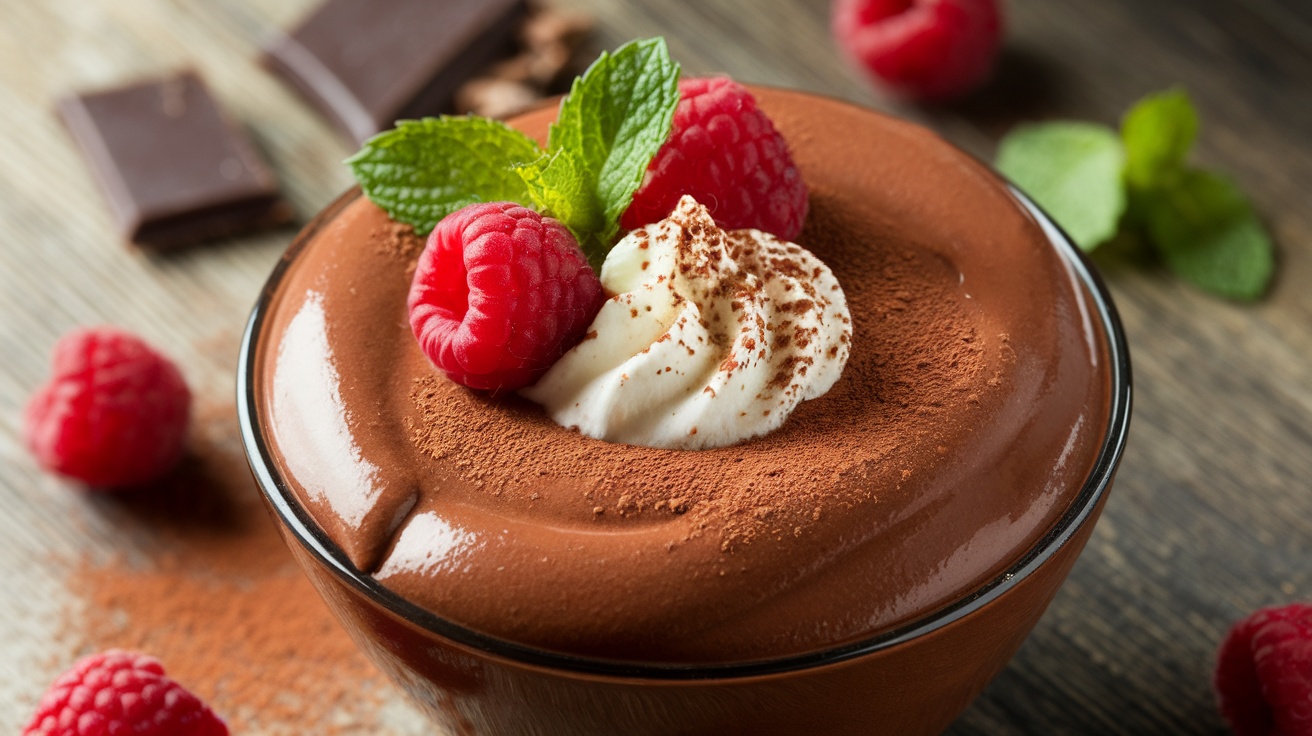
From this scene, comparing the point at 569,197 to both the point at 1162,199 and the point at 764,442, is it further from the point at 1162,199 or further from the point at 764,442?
the point at 1162,199

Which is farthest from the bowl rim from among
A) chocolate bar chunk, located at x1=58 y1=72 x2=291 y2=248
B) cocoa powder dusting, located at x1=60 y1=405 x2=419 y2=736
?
chocolate bar chunk, located at x1=58 y1=72 x2=291 y2=248

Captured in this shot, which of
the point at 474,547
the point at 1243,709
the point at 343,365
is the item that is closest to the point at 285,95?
the point at 343,365

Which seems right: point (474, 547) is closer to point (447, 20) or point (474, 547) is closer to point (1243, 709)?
point (1243, 709)

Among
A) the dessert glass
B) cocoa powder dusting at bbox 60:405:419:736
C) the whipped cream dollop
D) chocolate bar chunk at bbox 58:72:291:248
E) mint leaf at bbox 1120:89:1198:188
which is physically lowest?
cocoa powder dusting at bbox 60:405:419:736

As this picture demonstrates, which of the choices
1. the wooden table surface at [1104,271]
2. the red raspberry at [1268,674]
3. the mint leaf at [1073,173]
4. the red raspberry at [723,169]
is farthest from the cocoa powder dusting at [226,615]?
the mint leaf at [1073,173]

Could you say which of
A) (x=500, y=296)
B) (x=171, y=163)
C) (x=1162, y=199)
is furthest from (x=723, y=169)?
(x=171, y=163)

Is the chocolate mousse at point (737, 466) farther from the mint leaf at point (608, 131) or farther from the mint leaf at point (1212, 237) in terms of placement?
the mint leaf at point (1212, 237)

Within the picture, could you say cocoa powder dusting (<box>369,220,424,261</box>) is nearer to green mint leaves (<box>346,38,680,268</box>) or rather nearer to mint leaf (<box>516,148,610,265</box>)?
green mint leaves (<box>346,38,680,268</box>)
